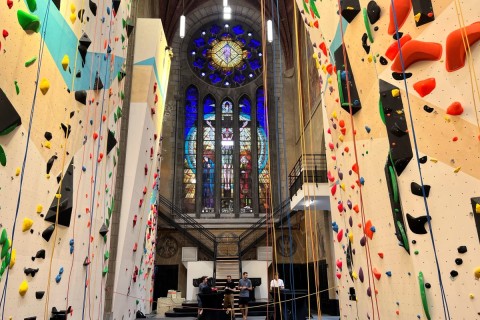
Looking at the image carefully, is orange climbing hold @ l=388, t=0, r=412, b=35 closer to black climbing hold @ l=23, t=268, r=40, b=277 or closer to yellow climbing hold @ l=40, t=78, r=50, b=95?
yellow climbing hold @ l=40, t=78, r=50, b=95

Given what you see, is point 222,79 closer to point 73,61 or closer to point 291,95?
point 291,95

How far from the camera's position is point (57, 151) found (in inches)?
121

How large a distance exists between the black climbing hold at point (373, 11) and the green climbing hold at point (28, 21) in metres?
2.38

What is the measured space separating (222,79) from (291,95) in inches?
112

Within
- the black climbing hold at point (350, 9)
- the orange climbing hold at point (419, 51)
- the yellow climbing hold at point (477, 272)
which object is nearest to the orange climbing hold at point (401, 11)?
the orange climbing hold at point (419, 51)

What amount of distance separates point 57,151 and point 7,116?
2.54ft

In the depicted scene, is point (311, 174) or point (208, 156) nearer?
point (311, 174)

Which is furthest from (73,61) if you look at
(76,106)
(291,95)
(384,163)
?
(291,95)

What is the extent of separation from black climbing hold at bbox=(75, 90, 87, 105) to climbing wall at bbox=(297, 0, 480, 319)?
7.42 feet

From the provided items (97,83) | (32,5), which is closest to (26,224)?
(32,5)

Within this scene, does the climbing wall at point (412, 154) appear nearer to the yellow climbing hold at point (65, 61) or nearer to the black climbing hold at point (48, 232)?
the yellow climbing hold at point (65, 61)

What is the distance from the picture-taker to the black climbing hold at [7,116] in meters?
2.28

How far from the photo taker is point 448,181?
242cm

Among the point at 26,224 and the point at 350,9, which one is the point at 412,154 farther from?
the point at 26,224
